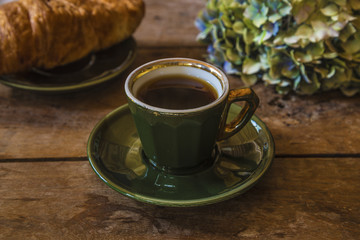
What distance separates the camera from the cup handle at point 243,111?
1.92 feet

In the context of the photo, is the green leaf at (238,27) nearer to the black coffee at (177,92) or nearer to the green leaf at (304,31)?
the green leaf at (304,31)

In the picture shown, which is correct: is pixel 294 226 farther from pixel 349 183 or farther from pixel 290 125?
pixel 290 125

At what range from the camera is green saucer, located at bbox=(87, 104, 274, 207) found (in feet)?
1.71

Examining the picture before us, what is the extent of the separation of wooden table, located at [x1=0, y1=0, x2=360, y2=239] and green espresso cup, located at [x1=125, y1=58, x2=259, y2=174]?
81mm

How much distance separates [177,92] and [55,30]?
0.35 metres

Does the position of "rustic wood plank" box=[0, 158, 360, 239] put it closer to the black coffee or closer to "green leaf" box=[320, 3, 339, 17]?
the black coffee

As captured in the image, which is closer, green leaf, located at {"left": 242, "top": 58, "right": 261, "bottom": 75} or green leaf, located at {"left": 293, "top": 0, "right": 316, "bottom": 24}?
green leaf, located at {"left": 293, "top": 0, "right": 316, "bottom": 24}

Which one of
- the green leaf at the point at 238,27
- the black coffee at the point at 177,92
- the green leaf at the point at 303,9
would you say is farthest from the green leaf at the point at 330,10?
the black coffee at the point at 177,92

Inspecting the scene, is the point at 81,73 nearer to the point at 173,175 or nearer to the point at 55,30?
the point at 55,30

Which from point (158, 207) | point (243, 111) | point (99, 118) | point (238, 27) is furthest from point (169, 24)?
point (158, 207)

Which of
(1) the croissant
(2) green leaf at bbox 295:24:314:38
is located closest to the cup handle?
(2) green leaf at bbox 295:24:314:38

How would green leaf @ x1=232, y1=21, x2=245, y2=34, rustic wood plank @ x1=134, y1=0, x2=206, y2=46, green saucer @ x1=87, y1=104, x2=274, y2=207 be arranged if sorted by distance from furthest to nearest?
1. rustic wood plank @ x1=134, y1=0, x2=206, y2=46
2. green leaf @ x1=232, y1=21, x2=245, y2=34
3. green saucer @ x1=87, y1=104, x2=274, y2=207

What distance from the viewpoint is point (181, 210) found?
556 mm

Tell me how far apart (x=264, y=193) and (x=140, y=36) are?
0.64 meters
